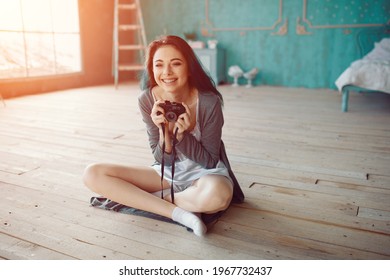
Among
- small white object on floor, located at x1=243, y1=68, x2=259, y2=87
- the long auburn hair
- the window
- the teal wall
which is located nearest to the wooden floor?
the long auburn hair

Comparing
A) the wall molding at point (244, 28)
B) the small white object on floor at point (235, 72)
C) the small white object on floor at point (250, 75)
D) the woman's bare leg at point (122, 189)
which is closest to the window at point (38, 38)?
the wall molding at point (244, 28)

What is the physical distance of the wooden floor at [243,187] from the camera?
3.95 feet

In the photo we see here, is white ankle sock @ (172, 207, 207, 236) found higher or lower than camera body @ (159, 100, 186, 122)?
lower

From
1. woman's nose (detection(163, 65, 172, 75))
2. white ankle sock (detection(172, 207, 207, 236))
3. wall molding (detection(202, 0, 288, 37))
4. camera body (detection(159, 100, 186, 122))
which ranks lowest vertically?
white ankle sock (detection(172, 207, 207, 236))

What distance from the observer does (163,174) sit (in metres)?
1.43

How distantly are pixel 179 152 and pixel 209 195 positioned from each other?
0.70ft

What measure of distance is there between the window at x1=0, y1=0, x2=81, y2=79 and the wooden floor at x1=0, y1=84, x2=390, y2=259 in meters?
1.23

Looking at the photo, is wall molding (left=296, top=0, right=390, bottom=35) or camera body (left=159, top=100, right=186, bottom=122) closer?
camera body (left=159, top=100, right=186, bottom=122)

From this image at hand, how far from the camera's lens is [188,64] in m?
1.27

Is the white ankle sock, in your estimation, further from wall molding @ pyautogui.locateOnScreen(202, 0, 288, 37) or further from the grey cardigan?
A: wall molding @ pyautogui.locateOnScreen(202, 0, 288, 37)

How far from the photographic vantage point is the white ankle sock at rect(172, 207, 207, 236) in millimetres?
1256

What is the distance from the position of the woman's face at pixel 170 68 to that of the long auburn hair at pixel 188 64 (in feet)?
0.05

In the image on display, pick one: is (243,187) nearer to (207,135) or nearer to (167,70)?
(207,135)
